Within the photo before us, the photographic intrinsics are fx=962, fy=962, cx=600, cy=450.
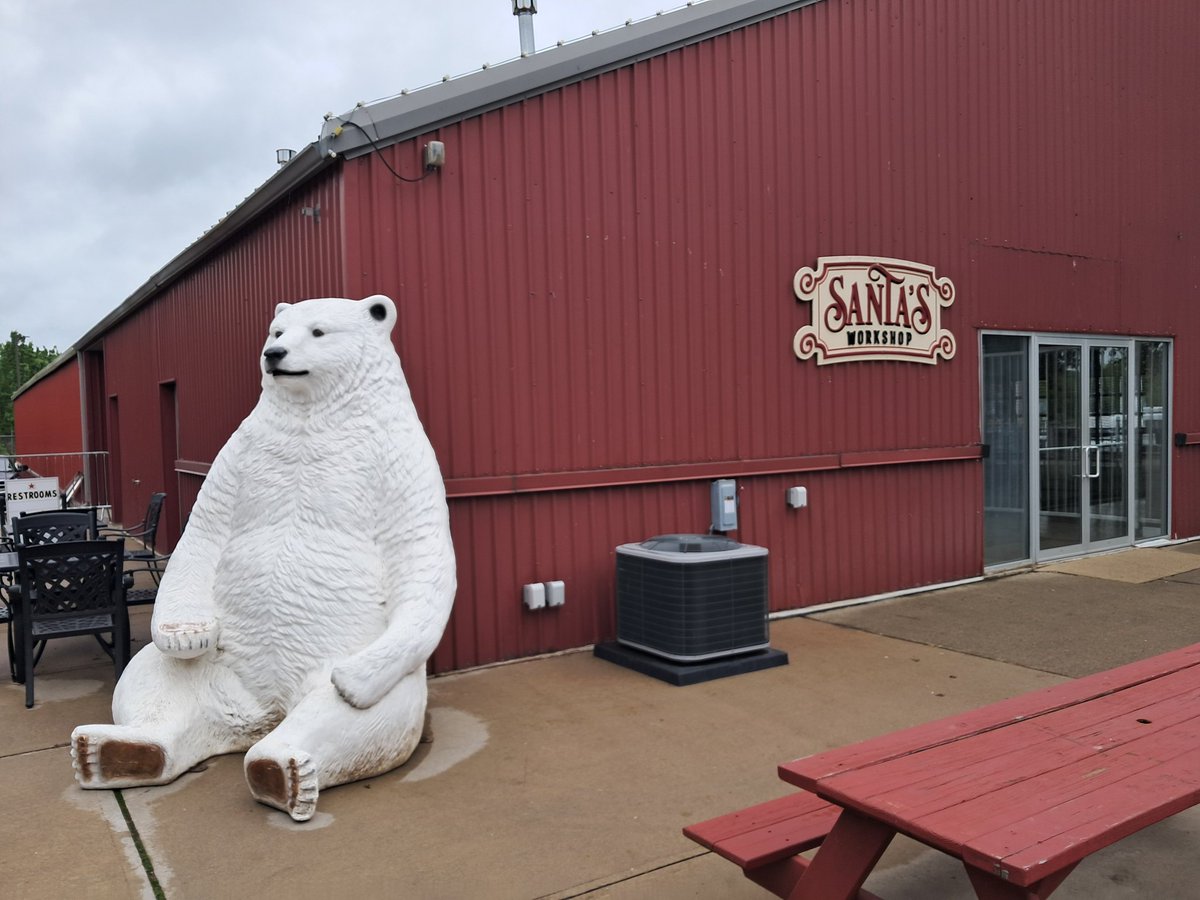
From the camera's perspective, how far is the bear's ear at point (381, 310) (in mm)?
4348

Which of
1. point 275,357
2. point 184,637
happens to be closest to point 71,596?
point 184,637

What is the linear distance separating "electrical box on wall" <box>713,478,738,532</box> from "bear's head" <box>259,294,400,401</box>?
2685 mm

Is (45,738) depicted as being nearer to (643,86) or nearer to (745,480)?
(745,480)

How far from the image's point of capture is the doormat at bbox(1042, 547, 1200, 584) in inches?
311

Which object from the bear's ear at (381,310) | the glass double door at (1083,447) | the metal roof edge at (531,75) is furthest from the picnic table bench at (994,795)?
the glass double door at (1083,447)

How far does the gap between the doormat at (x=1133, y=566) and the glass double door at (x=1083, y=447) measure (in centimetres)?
19

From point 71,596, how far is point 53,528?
6.42 ft

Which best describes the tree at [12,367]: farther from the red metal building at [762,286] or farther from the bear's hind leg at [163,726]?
the bear's hind leg at [163,726]

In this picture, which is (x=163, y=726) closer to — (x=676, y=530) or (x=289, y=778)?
(x=289, y=778)

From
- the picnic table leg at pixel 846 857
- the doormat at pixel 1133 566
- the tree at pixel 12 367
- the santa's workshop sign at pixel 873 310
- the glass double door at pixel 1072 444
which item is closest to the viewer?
the picnic table leg at pixel 846 857

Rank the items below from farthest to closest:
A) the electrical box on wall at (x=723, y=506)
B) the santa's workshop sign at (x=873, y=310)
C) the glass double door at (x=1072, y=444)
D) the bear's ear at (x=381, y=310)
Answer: the glass double door at (x=1072, y=444) < the santa's workshop sign at (x=873, y=310) < the electrical box on wall at (x=723, y=506) < the bear's ear at (x=381, y=310)

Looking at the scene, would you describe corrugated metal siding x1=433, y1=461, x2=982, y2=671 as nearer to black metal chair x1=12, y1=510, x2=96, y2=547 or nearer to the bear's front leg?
the bear's front leg

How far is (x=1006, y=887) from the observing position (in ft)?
7.16

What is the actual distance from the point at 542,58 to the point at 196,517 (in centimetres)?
332
